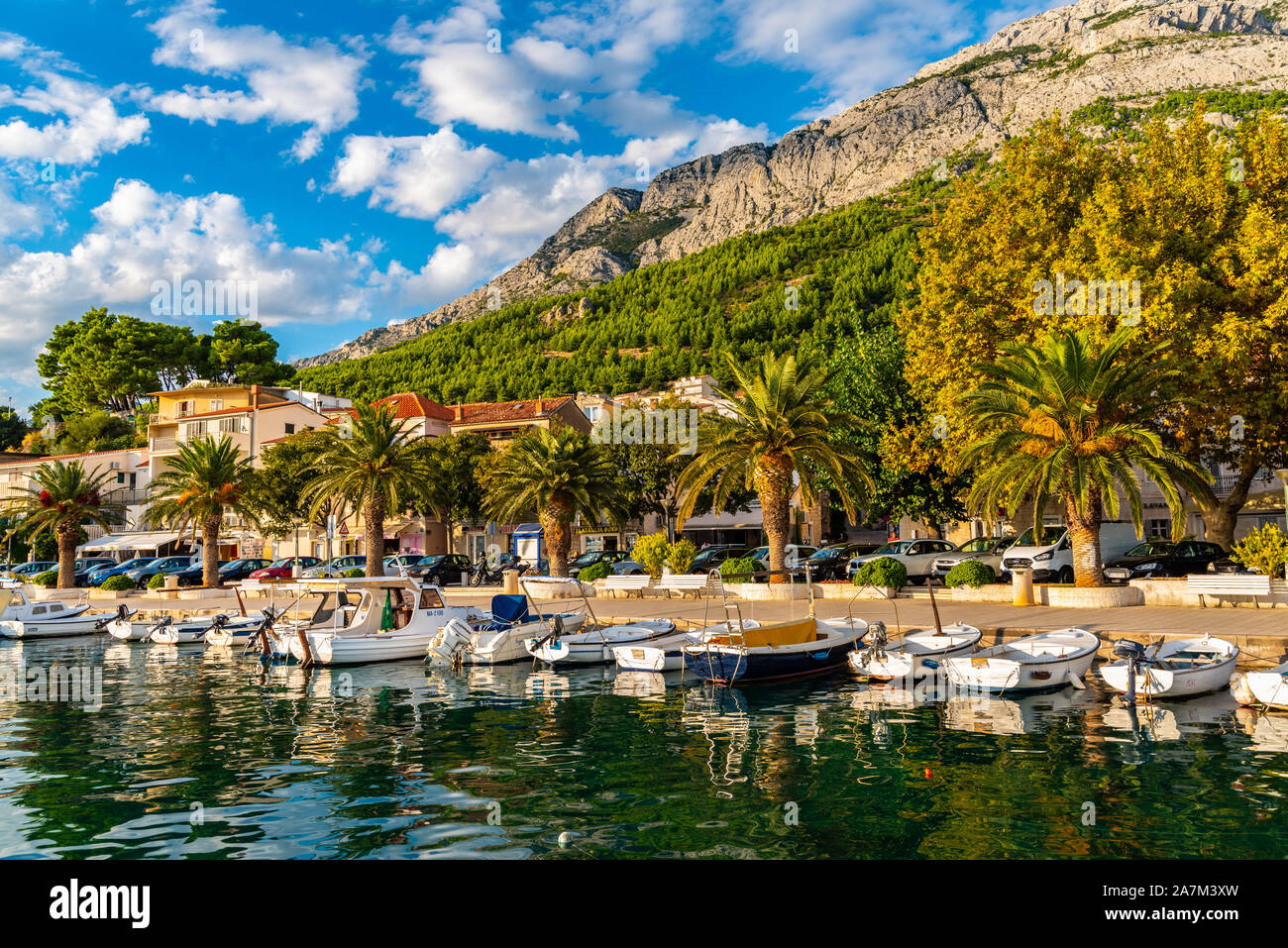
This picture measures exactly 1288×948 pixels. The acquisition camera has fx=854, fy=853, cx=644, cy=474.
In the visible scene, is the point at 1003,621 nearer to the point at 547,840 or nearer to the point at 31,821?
the point at 547,840

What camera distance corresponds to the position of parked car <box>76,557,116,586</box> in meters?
52.8

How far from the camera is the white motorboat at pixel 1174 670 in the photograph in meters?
15.6

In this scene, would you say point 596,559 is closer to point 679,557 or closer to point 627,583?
point 627,583

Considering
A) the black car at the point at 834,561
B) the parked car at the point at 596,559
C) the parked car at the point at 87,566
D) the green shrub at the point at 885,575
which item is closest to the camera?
the green shrub at the point at 885,575

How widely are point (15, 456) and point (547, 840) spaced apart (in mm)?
101668

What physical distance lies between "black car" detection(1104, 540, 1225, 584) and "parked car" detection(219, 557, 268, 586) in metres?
44.5

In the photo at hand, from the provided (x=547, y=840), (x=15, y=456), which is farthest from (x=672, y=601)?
(x=15, y=456)

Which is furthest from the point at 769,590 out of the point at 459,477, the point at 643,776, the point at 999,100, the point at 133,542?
the point at 999,100

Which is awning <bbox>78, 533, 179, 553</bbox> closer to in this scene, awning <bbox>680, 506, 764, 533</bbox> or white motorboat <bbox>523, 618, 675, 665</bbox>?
awning <bbox>680, 506, 764, 533</bbox>

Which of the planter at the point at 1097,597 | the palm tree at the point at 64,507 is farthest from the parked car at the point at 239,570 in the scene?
the planter at the point at 1097,597

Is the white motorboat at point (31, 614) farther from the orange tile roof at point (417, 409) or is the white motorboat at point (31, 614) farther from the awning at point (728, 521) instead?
the awning at point (728, 521)

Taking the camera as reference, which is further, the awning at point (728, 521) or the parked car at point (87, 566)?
the awning at point (728, 521)

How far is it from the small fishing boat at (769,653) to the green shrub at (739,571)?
1080cm
